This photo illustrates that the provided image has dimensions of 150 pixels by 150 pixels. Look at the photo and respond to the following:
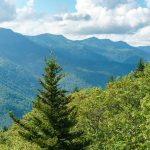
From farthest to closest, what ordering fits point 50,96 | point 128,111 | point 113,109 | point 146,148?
point 113,109, point 128,111, point 50,96, point 146,148

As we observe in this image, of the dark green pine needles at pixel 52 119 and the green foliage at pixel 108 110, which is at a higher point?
the green foliage at pixel 108 110

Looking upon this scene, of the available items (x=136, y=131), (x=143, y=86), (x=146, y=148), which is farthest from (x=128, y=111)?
(x=146, y=148)

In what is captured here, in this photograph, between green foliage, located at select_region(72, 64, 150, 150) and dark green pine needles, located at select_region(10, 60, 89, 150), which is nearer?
dark green pine needles, located at select_region(10, 60, 89, 150)

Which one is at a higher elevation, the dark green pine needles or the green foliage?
the green foliage

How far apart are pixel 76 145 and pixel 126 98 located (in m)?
27.0

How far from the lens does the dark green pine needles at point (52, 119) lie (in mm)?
41188

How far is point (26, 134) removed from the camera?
41812mm

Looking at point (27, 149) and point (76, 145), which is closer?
point (76, 145)

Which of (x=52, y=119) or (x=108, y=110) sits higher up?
(x=108, y=110)

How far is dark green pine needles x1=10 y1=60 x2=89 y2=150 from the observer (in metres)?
41.2

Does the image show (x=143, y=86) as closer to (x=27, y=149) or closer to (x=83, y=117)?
(x=83, y=117)

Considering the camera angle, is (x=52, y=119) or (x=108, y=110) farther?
(x=108, y=110)

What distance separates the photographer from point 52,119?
4156 centimetres

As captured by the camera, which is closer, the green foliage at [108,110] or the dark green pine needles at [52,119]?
the dark green pine needles at [52,119]
